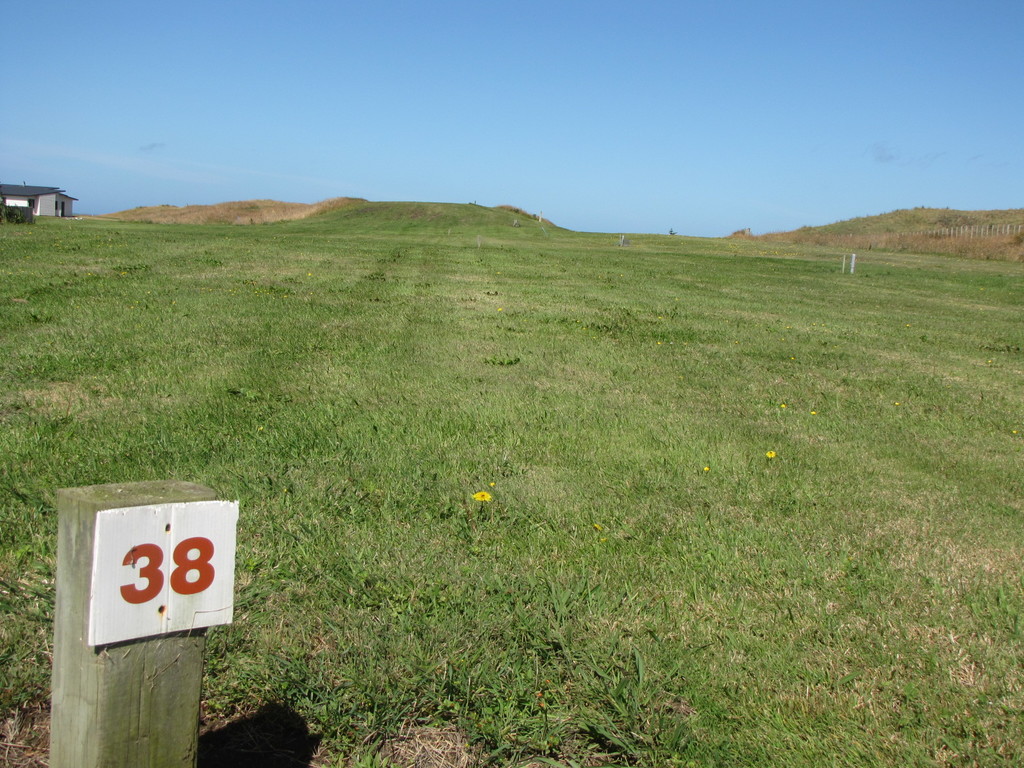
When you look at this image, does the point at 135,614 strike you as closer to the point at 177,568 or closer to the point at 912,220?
the point at 177,568

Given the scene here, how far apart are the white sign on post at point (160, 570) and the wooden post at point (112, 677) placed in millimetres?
29

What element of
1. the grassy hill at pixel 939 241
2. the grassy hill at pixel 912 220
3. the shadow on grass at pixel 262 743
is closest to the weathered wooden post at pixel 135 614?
the shadow on grass at pixel 262 743

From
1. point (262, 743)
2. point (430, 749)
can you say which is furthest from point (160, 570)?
point (430, 749)

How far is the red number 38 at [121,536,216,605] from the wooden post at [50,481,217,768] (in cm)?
10

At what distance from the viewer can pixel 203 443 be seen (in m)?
5.41

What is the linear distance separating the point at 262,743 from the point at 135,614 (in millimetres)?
1137

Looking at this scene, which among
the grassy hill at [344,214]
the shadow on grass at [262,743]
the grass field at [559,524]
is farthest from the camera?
the grassy hill at [344,214]

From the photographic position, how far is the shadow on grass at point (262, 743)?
2.80 m

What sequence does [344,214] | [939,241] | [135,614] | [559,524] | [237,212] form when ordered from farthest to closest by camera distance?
[237,212] < [344,214] < [939,241] < [559,524] < [135,614]

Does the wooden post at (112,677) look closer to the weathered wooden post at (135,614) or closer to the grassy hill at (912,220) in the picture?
the weathered wooden post at (135,614)

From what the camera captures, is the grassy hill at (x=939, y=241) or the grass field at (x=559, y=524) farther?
the grassy hill at (x=939, y=241)

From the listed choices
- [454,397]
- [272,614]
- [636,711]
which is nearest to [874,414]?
[454,397]

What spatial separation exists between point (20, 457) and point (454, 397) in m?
3.24

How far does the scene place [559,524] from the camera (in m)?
4.58
